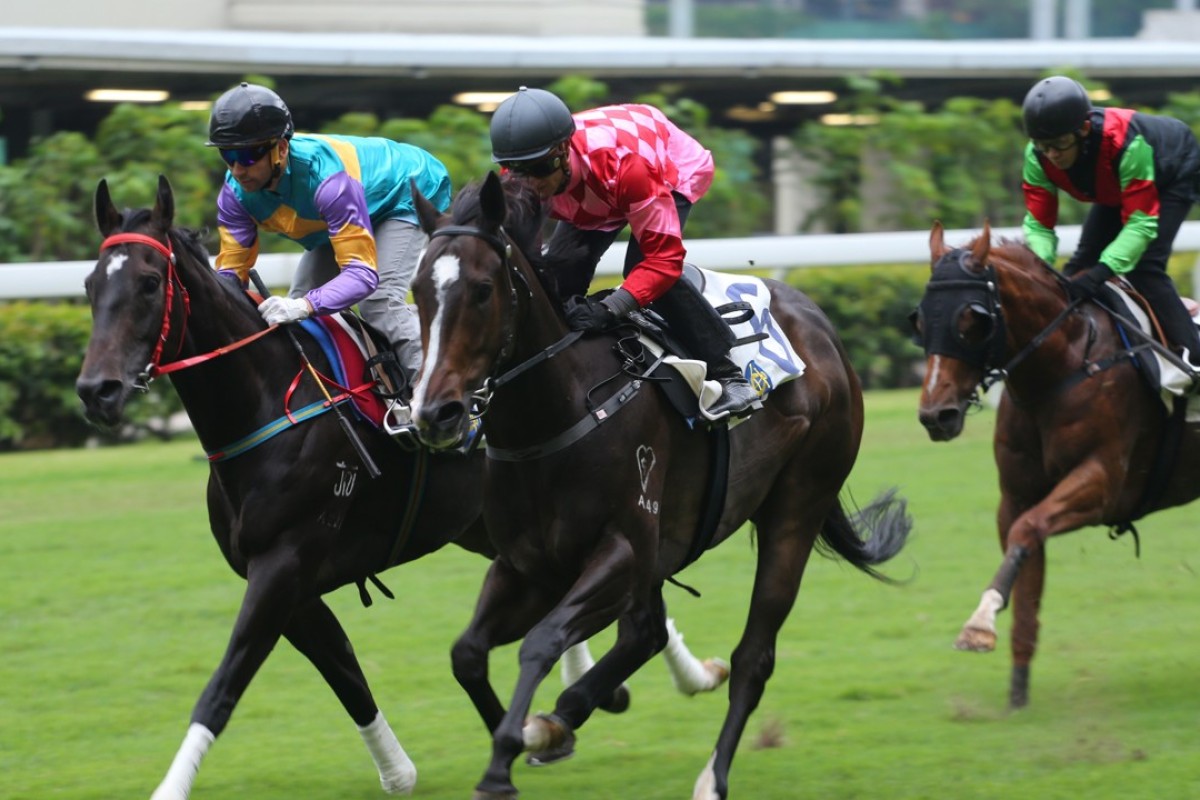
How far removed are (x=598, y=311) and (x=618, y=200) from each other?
1.05ft

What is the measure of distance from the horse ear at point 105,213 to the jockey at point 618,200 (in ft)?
3.44

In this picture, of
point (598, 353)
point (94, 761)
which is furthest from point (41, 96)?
point (598, 353)

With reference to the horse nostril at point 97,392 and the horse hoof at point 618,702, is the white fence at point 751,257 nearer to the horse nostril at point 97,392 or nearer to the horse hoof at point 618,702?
the horse hoof at point 618,702

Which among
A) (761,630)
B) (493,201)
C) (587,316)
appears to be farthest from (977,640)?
(493,201)

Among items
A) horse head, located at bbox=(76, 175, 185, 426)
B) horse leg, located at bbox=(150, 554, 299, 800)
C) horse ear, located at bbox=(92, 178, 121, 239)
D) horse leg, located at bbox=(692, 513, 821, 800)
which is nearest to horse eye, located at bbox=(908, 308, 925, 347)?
horse leg, located at bbox=(692, 513, 821, 800)

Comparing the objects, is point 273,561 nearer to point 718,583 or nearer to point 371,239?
point 371,239

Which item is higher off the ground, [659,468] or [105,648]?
[659,468]

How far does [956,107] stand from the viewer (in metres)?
15.8

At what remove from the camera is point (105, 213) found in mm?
4730

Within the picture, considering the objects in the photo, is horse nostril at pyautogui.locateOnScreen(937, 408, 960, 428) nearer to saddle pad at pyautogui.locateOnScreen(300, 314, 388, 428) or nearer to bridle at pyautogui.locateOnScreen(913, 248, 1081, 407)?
bridle at pyautogui.locateOnScreen(913, 248, 1081, 407)

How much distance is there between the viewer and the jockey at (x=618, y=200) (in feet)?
15.0

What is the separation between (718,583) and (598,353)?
138 inches

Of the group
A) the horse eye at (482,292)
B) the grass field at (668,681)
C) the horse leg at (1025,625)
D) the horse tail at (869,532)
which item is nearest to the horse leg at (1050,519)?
the horse leg at (1025,625)

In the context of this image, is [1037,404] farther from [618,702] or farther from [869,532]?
[618,702]
